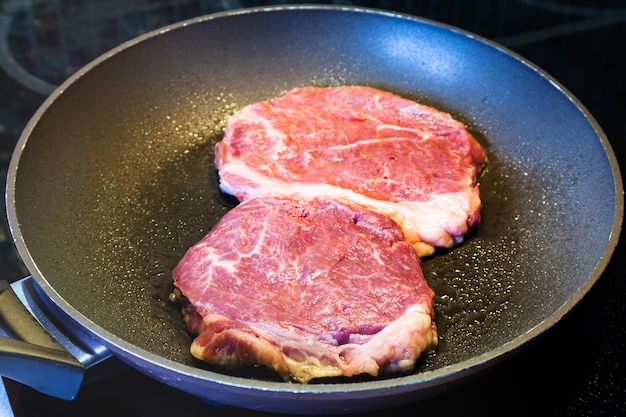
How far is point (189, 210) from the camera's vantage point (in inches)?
70.9

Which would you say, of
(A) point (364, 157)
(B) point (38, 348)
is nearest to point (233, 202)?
(A) point (364, 157)

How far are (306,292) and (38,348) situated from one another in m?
0.58

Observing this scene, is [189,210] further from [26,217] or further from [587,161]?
[587,161]

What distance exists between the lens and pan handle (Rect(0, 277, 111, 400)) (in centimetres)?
120

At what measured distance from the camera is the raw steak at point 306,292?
4.48 ft

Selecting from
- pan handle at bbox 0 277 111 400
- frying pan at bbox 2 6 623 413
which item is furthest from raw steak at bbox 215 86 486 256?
pan handle at bbox 0 277 111 400

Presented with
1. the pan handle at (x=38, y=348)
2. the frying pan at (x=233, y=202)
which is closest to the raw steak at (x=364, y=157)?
the frying pan at (x=233, y=202)

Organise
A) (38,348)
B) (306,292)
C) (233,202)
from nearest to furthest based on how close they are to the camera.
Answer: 1. (38,348)
2. (306,292)
3. (233,202)

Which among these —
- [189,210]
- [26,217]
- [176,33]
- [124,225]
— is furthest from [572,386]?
[176,33]

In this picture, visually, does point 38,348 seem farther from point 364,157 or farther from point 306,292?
point 364,157

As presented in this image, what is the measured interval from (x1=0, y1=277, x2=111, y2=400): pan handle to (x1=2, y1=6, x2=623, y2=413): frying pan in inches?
2.0

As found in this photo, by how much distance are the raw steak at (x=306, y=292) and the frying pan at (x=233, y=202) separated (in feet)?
0.20

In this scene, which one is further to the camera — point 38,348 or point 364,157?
point 364,157

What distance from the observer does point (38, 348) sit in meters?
1.23
